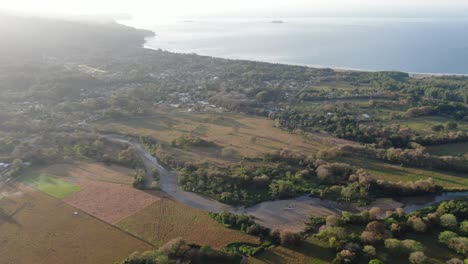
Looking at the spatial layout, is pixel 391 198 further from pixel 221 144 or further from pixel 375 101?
pixel 375 101

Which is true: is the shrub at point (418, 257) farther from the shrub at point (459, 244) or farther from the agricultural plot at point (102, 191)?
the agricultural plot at point (102, 191)

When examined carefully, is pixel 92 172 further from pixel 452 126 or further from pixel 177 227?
pixel 452 126

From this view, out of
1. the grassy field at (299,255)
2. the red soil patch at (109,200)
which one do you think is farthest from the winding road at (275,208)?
the red soil patch at (109,200)

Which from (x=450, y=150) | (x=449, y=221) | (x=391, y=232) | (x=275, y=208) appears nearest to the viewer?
(x=391, y=232)

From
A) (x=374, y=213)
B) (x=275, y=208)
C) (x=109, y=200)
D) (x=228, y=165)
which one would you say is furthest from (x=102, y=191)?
(x=374, y=213)

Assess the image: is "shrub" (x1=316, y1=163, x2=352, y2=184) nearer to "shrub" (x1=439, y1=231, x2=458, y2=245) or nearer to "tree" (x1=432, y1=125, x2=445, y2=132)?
"shrub" (x1=439, y1=231, x2=458, y2=245)

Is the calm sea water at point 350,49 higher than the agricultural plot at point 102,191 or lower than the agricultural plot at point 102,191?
higher
